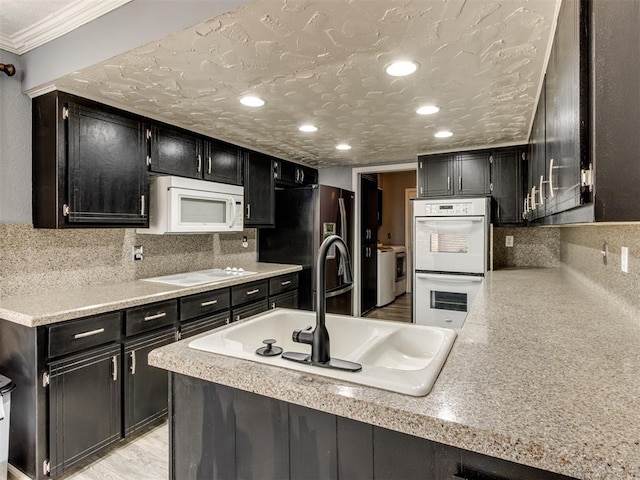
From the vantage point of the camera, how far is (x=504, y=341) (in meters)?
1.29

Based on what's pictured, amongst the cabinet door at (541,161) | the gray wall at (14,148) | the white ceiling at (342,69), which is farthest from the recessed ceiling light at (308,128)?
the gray wall at (14,148)

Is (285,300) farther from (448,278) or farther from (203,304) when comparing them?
(448,278)

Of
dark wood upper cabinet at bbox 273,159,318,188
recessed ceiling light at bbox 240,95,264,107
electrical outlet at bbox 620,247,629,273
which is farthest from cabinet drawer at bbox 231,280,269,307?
electrical outlet at bbox 620,247,629,273

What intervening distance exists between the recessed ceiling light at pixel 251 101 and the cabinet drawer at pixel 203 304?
4.66 ft

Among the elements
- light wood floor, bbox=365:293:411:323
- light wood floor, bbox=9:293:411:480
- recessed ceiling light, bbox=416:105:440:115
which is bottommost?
light wood floor, bbox=9:293:411:480

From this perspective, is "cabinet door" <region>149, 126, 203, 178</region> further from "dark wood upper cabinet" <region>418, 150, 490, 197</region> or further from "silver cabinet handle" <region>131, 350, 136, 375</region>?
"dark wood upper cabinet" <region>418, 150, 490, 197</region>

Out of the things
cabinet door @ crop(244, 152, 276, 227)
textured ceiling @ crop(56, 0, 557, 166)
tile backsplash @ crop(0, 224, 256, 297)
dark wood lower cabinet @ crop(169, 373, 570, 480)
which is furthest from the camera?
cabinet door @ crop(244, 152, 276, 227)

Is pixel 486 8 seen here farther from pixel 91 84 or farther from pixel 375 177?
pixel 375 177

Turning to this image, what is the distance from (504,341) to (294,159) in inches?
138

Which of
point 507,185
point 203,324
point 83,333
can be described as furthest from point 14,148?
point 507,185

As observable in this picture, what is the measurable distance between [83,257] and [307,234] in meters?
2.17

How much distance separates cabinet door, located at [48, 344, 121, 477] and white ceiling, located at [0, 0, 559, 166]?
1.58m

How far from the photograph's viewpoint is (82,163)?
2234 mm

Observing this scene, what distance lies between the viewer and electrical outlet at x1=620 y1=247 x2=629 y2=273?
5.27 feet
